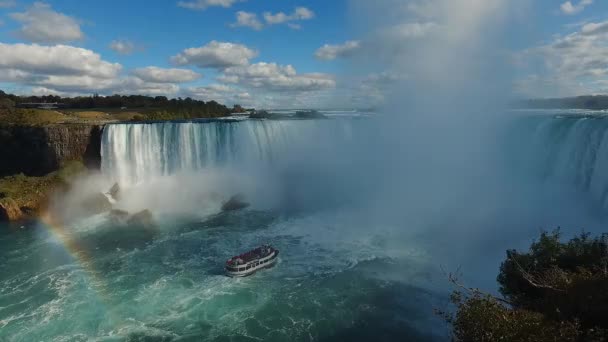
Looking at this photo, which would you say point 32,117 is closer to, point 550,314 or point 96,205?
point 96,205

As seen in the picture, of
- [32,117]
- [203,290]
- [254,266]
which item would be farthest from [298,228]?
[32,117]

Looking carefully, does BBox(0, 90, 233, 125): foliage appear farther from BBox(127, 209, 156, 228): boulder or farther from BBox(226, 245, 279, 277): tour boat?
BBox(226, 245, 279, 277): tour boat

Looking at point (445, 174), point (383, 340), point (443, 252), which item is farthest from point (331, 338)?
point (445, 174)

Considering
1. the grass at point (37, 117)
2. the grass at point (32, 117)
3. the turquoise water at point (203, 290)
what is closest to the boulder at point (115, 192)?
the turquoise water at point (203, 290)

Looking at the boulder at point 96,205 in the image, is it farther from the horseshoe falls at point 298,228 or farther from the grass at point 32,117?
the grass at point 32,117

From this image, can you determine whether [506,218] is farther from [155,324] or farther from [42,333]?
[42,333]
